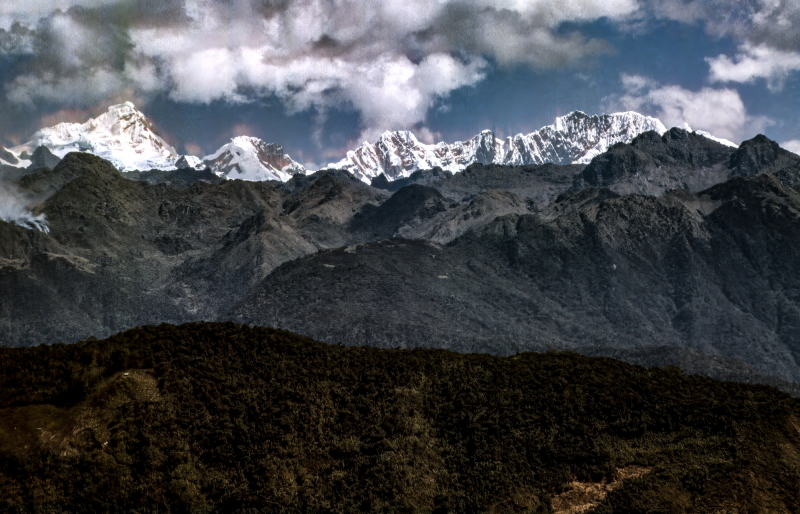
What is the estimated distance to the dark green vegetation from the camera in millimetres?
32375

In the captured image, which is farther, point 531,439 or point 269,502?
point 531,439

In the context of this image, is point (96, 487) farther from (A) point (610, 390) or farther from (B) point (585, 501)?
(A) point (610, 390)

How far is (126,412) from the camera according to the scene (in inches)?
1401

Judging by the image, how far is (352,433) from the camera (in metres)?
37.8

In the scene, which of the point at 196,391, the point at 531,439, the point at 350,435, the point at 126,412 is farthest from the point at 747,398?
the point at 126,412

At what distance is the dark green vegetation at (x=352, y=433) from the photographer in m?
32.4

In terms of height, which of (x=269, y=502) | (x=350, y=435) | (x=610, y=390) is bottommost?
(x=269, y=502)

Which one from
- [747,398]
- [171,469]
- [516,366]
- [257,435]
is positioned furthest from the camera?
[516,366]

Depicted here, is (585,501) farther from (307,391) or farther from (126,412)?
(126,412)

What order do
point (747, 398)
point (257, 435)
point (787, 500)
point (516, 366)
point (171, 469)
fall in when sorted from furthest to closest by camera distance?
point (516, 366) → point (747, 398) → point (257, 435) → point (171, 469) → point (787, 500)

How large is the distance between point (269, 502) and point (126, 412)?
8794 millimetres

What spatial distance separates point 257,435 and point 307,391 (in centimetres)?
462

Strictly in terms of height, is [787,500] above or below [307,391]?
below

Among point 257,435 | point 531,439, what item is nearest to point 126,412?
point 257,435
